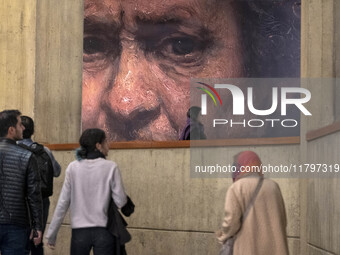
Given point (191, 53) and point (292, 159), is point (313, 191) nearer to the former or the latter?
point (292, 159)

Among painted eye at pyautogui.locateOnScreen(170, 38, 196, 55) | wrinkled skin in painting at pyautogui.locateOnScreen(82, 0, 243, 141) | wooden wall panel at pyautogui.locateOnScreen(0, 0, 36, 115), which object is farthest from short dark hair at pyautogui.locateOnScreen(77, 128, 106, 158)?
painted eye at pyautogui.locateOnScreen(170, 38, 196, 55)

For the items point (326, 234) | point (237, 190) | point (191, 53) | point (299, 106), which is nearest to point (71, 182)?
point (237, 190)

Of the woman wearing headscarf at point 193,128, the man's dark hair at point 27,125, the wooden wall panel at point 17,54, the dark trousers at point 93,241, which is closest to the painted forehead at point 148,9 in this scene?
the wooden wall panel at point 17,54

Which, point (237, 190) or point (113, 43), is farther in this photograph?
point (113, 43)

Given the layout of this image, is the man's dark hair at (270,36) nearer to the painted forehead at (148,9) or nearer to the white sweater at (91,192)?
the painted forehead at (148,9)

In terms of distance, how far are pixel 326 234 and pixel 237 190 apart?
109 inches

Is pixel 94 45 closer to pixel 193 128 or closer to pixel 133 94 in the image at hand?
pixel 133 94

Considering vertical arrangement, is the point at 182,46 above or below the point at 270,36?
below

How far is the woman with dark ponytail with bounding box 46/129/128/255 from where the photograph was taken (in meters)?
7.22

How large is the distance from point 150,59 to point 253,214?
64.3 feet

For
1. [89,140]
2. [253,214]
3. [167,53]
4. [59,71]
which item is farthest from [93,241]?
[167,53]

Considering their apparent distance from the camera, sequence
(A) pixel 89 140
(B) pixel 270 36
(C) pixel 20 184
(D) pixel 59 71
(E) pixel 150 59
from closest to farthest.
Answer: (C) pixel 20 184 < (A) pixel 89 140 < (D) pixel 59 71 < (B) pixel 270 36 < (E) pixel 150 59

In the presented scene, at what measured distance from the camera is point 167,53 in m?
26.2

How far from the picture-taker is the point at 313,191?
1002 cm
